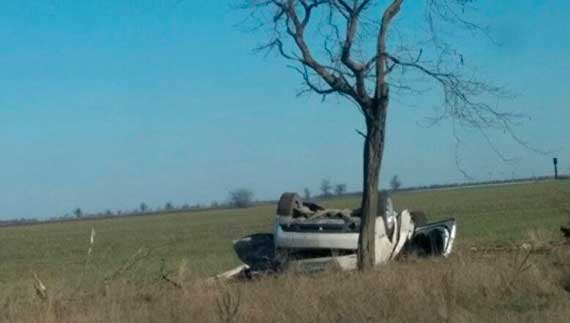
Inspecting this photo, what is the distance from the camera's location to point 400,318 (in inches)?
438

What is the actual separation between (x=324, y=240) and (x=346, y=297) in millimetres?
3070

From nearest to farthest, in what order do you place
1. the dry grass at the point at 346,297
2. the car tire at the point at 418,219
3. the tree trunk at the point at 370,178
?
the dry grass at the point at 346,297 → the tree trunk at the point at 370,178 → the car tire at the point at 418,219

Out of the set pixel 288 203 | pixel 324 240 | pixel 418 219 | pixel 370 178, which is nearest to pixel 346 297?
pixel 370 178

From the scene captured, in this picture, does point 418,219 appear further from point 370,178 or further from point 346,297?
point 346,297

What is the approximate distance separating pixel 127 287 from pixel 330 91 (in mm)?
4050

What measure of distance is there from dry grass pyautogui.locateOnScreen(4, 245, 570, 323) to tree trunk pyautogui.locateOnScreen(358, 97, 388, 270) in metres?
0.54

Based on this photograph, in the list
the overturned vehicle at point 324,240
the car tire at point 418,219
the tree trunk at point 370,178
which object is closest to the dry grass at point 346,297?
the tree trunk at point 370,178

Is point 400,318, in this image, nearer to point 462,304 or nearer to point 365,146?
point 462,304

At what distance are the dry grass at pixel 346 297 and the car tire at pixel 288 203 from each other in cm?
173

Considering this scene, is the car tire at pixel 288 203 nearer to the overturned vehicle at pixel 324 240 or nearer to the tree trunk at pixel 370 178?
the overturned vehicle at pixel 324 240

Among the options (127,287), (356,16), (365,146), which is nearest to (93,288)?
(127,287)

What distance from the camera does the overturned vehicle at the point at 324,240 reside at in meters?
15.6

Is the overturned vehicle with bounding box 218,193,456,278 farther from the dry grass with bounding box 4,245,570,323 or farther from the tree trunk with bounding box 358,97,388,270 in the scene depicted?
the dry grass with bounding box 4,245,570,323

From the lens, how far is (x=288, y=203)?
16.4 m
